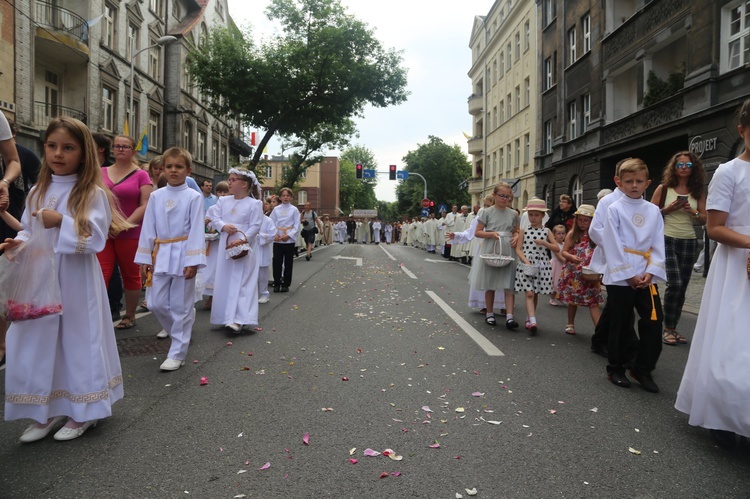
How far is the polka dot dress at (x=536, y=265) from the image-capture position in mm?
7215

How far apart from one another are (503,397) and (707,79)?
15341 mm

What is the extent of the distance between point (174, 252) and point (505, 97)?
4052 cm

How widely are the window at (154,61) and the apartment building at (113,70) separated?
0.19ft

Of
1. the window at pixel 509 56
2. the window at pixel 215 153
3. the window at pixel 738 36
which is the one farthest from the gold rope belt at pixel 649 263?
the window at pixel 215 153

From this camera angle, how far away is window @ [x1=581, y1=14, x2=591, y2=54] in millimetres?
25859

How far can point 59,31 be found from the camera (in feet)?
69.8

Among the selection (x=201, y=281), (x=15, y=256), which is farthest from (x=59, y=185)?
(x=201, y=281)

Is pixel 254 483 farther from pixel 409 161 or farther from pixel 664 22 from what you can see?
pixel 409 161

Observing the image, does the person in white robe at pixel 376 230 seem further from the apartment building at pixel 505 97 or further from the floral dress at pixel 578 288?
the floral dress at pixel 578 288

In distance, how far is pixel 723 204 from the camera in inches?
136

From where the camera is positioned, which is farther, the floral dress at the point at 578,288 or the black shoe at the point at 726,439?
the floral dress at the point at 578,288

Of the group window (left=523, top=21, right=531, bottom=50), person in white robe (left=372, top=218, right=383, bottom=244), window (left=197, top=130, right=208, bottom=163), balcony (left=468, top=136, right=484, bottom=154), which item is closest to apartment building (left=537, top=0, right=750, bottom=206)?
window (left=523, top=21, right=531, bottom=50)

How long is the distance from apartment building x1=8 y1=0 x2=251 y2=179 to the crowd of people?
657 inches

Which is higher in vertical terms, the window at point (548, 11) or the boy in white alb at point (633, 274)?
the window at point (548, 11)
